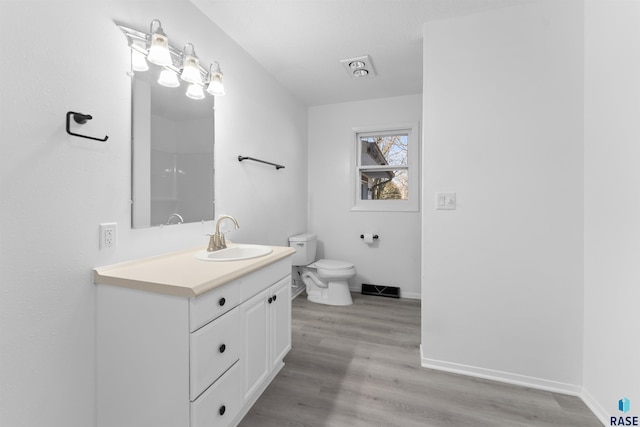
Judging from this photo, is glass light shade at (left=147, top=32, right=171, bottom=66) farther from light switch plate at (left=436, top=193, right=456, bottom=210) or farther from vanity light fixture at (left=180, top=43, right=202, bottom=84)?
light switch plate at (left=436, top=193, right=456, bottom=210)

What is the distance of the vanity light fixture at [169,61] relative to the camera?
1.39m

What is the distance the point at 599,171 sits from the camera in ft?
5.05

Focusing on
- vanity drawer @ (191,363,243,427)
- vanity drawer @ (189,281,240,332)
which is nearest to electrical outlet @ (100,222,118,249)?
vanity drawer @ (189,281,240,332)

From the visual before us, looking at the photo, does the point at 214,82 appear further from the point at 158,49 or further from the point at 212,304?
the point at 212,304

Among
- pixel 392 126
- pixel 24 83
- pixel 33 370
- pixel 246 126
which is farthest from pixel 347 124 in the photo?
pixel 33 370

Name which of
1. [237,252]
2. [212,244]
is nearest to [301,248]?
[237,252]

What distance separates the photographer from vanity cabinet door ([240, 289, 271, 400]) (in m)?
1.45

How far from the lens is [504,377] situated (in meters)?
1.83

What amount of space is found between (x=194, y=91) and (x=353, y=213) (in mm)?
2332

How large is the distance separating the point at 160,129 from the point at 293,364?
5.68 ft

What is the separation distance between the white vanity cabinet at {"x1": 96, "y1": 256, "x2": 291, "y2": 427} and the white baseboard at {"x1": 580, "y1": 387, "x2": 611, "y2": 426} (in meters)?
1.86

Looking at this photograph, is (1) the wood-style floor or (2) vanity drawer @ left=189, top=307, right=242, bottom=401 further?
(1) the wood-style floor

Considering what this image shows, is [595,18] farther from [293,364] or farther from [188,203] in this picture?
[293,364]

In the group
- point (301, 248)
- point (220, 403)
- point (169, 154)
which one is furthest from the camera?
point (301, 248)
